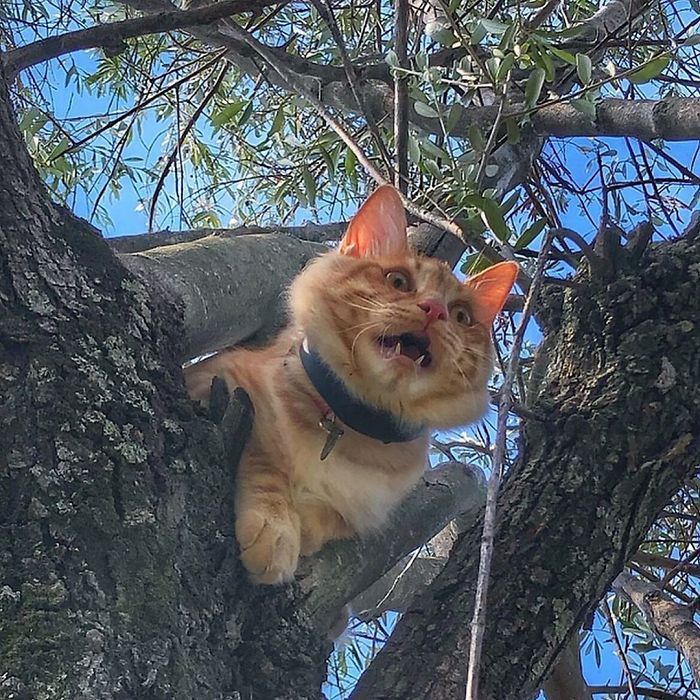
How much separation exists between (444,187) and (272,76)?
2.02 feet

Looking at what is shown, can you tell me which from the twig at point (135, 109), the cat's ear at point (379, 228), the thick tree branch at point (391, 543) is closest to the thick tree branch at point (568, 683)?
the thick tree branch at point (391, 543)

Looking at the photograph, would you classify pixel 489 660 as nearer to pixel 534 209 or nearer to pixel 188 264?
pixel 188 264

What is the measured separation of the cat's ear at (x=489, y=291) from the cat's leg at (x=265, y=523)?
560 millimetres

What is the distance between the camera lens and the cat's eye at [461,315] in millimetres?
1896

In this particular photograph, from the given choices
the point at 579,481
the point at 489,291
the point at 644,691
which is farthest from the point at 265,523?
the point at 644,691

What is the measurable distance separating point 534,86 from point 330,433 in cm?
76

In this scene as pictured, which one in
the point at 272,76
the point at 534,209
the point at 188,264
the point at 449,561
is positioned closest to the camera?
the point at 449,561

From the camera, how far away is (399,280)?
1870 millimetres

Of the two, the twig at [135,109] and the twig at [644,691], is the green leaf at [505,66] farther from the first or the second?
the twig at [644,691]

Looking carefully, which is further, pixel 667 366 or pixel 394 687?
pixel 667 366

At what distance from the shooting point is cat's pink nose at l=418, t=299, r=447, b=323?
174 centimetres

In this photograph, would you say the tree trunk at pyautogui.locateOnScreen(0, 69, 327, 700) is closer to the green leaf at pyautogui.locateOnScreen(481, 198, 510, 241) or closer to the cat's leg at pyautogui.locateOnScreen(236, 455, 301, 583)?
the cat's leg at pyautogui.locateOnScreen(236, 455, 301, 583)

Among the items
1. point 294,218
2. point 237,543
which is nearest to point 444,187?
point 237,543

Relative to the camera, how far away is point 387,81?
2.46 metres
